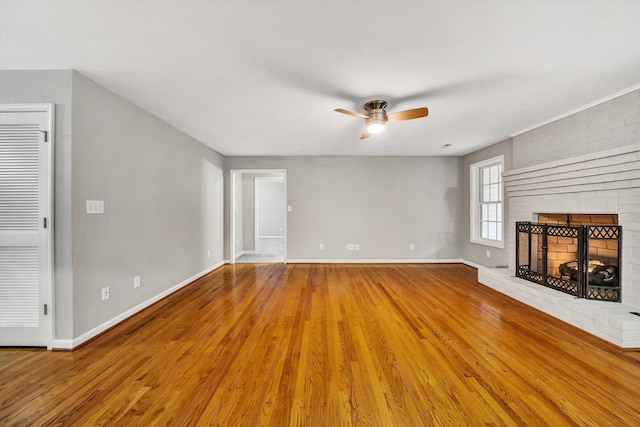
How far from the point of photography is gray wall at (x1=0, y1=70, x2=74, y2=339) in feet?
7.07

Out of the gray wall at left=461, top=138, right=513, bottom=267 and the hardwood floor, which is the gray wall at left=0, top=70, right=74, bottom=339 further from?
the gray wall at left=461, top=138, right=513, bottom=267

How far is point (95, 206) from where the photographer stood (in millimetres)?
2391

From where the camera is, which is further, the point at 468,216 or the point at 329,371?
the point at 468,216

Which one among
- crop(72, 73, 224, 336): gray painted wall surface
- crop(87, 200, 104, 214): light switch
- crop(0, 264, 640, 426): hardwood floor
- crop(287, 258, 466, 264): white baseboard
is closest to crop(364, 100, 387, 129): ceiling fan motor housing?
crop(0, 264, 640, 426): hardwood floor

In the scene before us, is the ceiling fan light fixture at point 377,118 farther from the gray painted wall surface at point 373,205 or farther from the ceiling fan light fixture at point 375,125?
the gray painted wall surface at point 373,205

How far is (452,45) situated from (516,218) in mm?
3190

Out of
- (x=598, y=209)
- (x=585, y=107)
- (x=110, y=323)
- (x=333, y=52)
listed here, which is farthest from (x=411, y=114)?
(x=110, y=323)

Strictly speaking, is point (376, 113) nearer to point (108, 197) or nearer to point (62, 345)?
point (108, 197)

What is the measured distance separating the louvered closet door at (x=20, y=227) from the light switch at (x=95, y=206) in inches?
12.5

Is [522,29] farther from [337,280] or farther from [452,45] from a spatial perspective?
[337,280]

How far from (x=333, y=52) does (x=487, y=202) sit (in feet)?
14.9

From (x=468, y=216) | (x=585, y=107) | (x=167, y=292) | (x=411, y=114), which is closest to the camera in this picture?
(x=411, y=114)

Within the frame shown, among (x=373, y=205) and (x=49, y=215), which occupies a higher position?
(x=373, y=205)

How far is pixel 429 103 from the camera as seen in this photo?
9.35 ft
